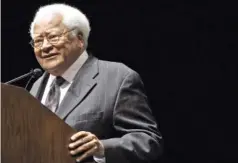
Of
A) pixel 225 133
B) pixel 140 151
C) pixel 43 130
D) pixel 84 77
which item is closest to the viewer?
pixel 43 130

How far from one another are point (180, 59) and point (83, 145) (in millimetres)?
1967

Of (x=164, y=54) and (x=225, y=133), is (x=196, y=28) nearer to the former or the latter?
(x=164, y=54)

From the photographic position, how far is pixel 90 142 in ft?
7.04

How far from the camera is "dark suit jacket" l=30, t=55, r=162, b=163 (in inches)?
92.7

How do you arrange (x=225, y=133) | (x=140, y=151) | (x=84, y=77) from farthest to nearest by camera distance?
(x=225, y=133) → (x=84, y=77) → (x=140, y=151)

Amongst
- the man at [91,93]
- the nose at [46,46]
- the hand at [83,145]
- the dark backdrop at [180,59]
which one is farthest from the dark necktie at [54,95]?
the dark backdrop at [180,59]

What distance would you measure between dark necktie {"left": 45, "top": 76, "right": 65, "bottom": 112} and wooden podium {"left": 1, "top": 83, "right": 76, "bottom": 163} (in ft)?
1.24

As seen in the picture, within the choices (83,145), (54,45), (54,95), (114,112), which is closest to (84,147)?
(83,145)

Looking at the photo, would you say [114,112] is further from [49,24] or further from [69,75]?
[49,24]

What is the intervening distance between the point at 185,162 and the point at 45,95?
5.11ft

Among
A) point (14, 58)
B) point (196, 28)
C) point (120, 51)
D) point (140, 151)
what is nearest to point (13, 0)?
point (14, 58)

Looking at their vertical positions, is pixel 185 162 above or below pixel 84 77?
below

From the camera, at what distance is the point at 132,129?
242 cm

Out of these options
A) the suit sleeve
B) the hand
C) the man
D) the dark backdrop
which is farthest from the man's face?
the dark backdrop
